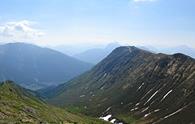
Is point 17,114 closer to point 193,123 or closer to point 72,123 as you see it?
point 72,123

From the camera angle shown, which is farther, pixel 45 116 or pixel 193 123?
pixel 193 123

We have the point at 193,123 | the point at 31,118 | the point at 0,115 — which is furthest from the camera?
the point at 193,123

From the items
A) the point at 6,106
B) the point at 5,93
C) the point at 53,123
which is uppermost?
the point at 5,93

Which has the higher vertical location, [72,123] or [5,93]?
[5,93]

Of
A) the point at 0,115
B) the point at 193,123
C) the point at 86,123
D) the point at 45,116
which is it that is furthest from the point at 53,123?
the point at 193,123

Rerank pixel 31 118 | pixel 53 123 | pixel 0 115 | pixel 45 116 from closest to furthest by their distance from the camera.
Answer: pixel 0 115
pixel 31 118
pixel 53 123
pixel 45 116

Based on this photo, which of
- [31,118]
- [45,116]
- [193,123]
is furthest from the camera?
[193,123]

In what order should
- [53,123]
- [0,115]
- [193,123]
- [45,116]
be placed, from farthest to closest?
[193,123]
[45,116]
[53,123]
[0,115]

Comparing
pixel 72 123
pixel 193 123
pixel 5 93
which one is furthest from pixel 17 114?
pixel 193 123

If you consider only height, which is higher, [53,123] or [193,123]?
Result: [53,123]

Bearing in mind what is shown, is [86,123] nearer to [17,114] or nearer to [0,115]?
[17,114]
